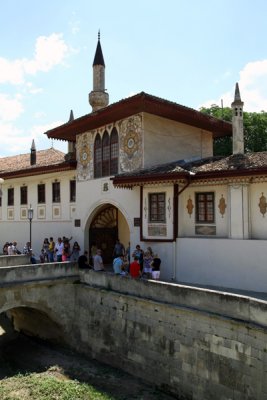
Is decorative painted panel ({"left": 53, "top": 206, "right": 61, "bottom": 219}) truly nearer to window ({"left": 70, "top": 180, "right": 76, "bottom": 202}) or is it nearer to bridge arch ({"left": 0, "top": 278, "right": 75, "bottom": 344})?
window ({"left": 70, "top": 180, "right": 76, "bottom": 202})

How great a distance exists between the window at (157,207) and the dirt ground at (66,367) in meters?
5.30

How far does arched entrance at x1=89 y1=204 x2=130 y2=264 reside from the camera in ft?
61.4

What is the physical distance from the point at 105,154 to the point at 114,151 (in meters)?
0.55

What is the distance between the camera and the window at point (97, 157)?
1777 centimetres

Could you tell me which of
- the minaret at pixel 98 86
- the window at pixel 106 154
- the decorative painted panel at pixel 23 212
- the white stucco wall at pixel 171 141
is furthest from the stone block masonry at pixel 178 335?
the minaret at pixel 98 86

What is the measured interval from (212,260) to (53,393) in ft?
20.4

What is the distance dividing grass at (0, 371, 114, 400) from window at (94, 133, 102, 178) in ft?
27.9

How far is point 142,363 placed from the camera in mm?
11891

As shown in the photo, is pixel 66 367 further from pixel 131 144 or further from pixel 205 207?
pixel 131 144

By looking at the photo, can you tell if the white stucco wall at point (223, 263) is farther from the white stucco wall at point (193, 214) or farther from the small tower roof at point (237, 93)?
the small tower roof at point (237, 93)

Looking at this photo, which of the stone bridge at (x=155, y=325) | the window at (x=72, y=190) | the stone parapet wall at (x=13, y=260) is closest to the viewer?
the stone bridge at (x=155, y=325)

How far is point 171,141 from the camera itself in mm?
16906

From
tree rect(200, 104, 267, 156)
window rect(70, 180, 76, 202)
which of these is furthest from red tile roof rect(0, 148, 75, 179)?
tree rect(200, 104, 267, 156)

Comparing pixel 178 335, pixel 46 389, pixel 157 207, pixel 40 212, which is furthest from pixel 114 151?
pixel 46 389
